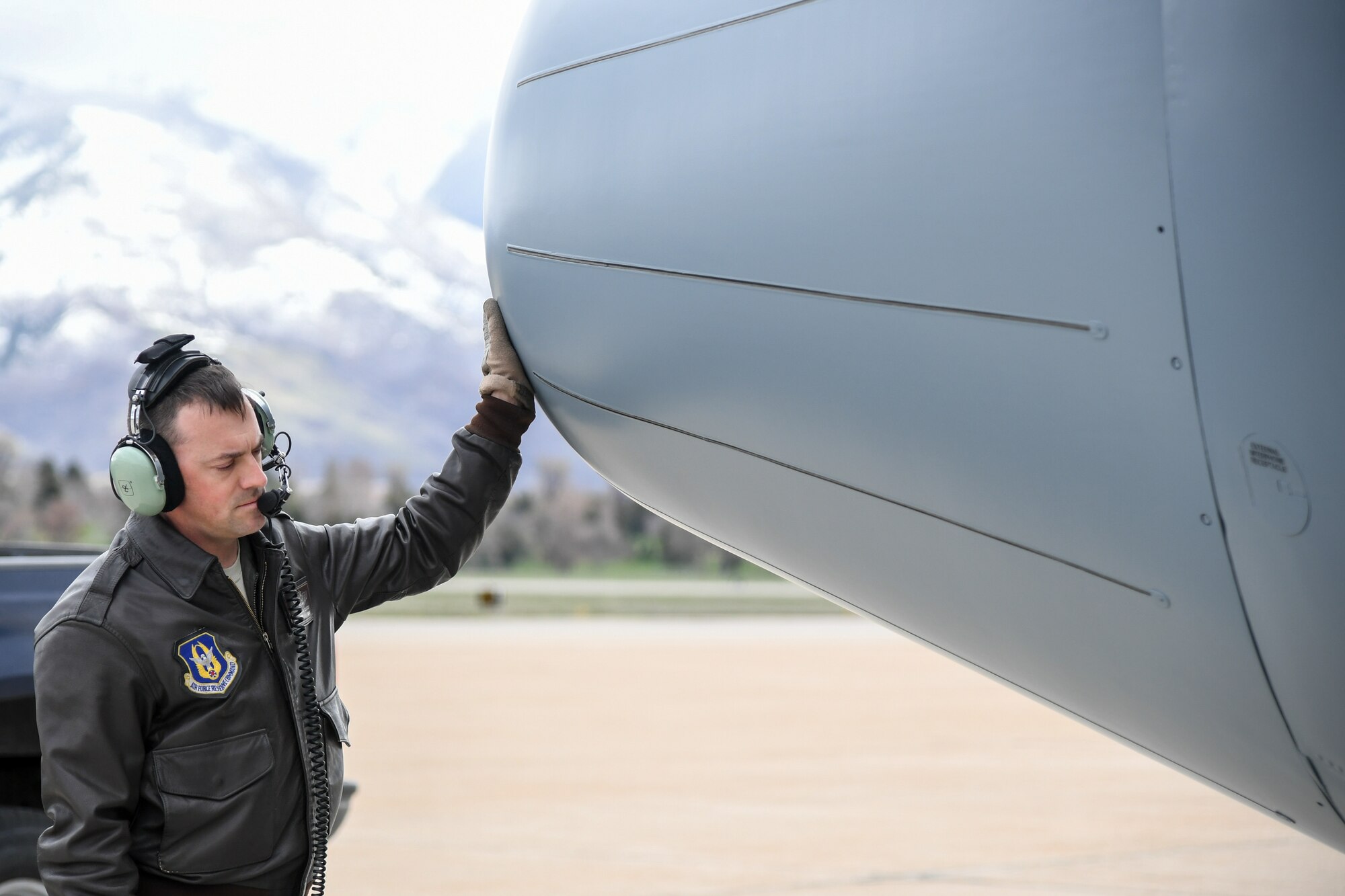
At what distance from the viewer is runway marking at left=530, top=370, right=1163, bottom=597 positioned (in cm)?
202

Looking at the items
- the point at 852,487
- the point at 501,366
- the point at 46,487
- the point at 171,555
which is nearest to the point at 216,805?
the point at 171,555

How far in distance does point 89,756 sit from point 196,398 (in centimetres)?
72

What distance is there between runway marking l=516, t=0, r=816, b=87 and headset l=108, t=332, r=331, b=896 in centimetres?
91

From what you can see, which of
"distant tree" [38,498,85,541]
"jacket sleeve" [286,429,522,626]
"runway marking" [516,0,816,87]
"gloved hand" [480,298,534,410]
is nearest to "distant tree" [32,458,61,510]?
"distant tree" [38,498,85,541]

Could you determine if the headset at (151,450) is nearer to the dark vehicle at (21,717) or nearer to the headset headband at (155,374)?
the headset headband at (155,374)

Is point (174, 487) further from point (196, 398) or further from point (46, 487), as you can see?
point (46, 487)

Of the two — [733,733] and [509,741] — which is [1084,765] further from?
[509,741]

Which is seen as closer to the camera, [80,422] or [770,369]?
[770,369]

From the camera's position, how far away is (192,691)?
2600mm

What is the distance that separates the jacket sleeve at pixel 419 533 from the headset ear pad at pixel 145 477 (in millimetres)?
443

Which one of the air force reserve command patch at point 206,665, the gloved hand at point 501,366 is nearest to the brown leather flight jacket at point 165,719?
the air force reserve command patch at point 206,665

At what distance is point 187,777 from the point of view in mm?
2592

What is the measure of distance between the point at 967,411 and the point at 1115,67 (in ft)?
1.75

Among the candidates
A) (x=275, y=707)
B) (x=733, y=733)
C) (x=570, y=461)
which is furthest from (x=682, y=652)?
(x=570, y=461)
